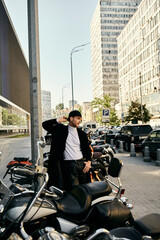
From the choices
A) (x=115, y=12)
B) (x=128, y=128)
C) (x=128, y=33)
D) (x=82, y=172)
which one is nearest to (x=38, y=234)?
(x=82, y=172)

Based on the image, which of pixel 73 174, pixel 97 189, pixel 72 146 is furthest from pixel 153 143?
pixel 97 189

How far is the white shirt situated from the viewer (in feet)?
14.6

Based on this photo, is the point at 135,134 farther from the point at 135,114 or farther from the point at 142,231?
the point at 135,114

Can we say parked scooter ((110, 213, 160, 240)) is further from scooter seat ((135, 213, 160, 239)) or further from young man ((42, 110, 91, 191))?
young man ((42, 110, 91, 191))

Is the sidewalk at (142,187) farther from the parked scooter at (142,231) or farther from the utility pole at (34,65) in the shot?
the utility pole at (34,65)

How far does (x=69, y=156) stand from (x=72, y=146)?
17 centimetres

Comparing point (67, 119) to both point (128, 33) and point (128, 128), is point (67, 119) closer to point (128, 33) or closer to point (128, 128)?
point (128, 128)

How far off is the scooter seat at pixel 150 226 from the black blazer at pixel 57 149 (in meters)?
1.78

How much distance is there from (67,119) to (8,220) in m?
2.39

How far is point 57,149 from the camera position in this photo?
4.42m

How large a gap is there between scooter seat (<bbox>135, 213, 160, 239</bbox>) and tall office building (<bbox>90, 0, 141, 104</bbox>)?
129m

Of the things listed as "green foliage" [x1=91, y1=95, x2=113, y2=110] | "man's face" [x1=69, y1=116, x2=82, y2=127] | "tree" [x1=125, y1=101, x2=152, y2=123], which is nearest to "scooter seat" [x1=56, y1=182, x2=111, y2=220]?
"man's face" [x1=69, y1=116, x2=82, y2=127]

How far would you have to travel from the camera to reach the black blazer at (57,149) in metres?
4.28

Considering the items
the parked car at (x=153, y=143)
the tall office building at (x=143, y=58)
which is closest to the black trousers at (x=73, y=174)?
the parked car at (x=153, y=143)
